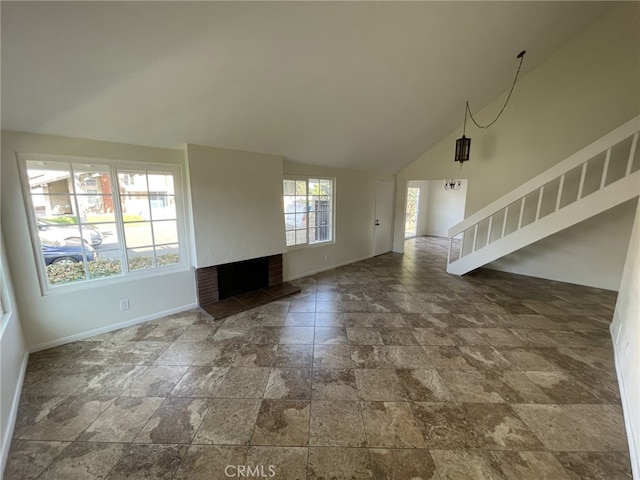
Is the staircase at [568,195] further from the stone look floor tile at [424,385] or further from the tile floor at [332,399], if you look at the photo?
the stone look floor tile at [424,385]

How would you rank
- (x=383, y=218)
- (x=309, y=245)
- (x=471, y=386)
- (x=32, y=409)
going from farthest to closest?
(x=383, y=218) < (x=309, y=245) < (x=471, y=386) < (x=32, y=409)

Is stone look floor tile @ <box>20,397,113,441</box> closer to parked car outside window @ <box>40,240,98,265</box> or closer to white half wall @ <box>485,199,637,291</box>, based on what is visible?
parked car outside window @ <box>40,240,98,265</box>

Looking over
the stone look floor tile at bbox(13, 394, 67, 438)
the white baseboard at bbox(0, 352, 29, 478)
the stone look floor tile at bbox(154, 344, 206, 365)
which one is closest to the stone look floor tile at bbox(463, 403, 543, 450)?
the stone look floor tile at bbox(154, 344, 206, 365)

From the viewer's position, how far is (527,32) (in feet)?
10.4

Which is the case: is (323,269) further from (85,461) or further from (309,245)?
(85,461)

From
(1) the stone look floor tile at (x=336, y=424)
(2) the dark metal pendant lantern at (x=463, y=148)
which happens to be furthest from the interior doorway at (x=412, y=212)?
(1) the stone look floor tile at (x=336, y=424)

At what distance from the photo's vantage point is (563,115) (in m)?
4.26

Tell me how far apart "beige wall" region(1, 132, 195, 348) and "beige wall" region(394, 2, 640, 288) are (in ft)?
16.7

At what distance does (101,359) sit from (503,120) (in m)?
7.08

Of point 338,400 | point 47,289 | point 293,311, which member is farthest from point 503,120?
point 47,289

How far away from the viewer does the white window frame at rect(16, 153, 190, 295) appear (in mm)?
2410

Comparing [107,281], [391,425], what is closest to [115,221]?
[107,281]

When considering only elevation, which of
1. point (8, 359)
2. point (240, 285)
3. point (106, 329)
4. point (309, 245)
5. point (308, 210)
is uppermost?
point (308, 210)

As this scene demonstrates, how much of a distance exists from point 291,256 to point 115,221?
8.73 feet
